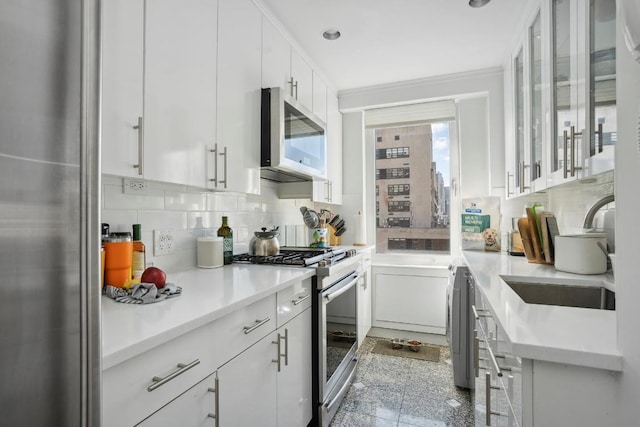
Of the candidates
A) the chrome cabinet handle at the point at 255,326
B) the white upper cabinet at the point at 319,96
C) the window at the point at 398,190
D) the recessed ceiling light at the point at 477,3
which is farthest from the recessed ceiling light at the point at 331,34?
the chrome cabinet handle at the point at 255,326

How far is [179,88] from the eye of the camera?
133 centimetres

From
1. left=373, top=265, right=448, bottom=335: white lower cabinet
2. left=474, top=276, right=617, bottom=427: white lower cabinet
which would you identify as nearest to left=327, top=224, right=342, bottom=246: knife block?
left=373, top=265, right=448, bottom=335: white lower cabinet

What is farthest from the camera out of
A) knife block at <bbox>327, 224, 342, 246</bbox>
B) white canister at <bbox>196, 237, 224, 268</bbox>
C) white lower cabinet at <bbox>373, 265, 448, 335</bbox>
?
knife block at <bbox>327, 224, 342, 246</bbox>

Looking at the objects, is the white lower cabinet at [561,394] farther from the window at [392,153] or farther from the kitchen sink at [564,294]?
the window at [392,153]

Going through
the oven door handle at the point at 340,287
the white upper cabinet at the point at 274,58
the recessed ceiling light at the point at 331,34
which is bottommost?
the oven door handle at the point at 340,287

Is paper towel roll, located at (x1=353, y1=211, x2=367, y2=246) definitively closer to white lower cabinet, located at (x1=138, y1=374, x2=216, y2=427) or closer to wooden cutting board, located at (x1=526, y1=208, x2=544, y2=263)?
wooden cutting board, located at (x1=526, y1=208, x2=544, y2=263)

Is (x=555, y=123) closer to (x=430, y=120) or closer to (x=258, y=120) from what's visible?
(x=258, y=120)

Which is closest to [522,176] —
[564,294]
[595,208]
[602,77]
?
[595,208]

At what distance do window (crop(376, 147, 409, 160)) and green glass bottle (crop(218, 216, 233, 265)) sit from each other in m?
2.13

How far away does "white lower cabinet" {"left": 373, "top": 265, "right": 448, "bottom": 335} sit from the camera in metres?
3.05

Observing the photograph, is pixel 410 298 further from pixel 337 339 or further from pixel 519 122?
pixel 519 122

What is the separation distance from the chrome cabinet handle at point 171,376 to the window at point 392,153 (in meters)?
2.97

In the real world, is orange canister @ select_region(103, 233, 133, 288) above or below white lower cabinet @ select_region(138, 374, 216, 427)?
above

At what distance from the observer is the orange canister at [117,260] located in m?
1.16
